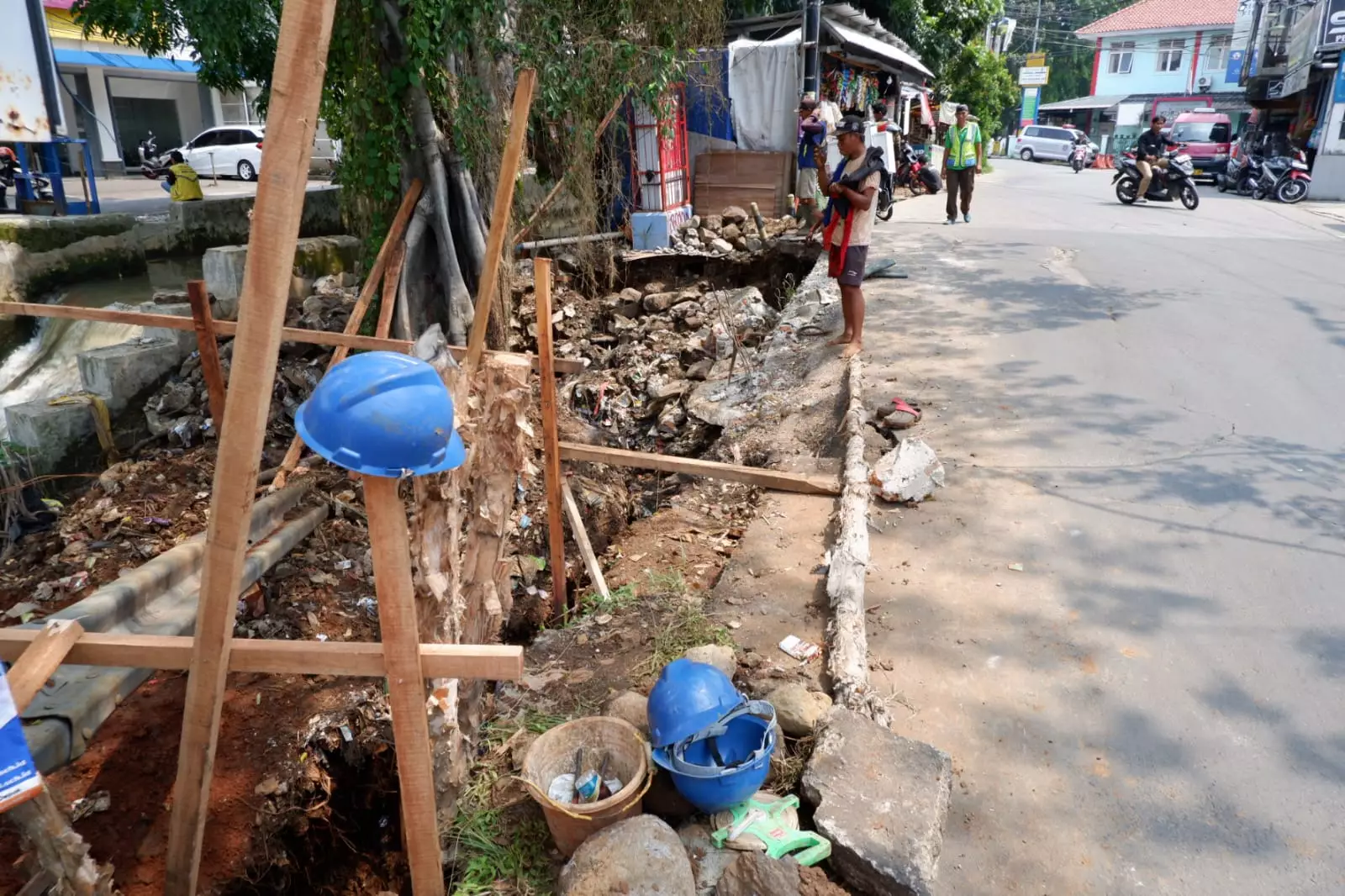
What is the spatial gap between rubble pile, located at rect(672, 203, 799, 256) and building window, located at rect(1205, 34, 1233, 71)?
3842 centimetres

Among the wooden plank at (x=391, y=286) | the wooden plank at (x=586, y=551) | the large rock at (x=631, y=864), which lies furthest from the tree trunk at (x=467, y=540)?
the wooden plank at (x=391, y=286)

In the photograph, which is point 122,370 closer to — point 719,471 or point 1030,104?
point 719,471

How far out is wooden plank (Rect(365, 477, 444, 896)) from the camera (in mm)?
1898

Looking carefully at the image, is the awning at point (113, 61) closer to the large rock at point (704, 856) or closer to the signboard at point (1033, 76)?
the large rock at point (704, 856)

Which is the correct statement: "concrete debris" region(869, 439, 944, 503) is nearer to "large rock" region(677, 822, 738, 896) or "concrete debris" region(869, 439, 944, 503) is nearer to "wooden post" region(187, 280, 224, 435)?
"large rock" region(677, 822, 738, 896)

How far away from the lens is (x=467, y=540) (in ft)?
9.97

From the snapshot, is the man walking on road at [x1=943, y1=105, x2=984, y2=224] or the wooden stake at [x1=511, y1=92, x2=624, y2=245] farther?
the man walking on road at [x1=943, y1=105, x2=984, y2=224]

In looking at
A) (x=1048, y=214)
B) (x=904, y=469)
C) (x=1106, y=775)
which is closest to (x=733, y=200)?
(x=1048, y=214)

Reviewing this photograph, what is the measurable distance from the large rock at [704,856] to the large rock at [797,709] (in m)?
0.47

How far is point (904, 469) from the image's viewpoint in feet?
14.7

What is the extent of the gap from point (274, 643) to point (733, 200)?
11.7m

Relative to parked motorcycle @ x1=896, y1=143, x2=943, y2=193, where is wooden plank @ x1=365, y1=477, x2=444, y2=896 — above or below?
below

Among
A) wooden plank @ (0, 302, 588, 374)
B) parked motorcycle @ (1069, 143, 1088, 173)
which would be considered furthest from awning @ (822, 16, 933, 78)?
parked motorcycle @ (1069, 143, 1088, 173)

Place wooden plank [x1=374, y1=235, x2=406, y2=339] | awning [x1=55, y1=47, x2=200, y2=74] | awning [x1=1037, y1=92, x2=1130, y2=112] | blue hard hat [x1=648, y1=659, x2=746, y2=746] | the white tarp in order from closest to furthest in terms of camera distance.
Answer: blue hard hat [x1=648, y1=659, x2=746, y2=746] → wooden plank [x1=374, y1=235, x2=406, y2=339] → the white tarp → awning [x1=55, y1=47, x2=200, y2=74] → awning [x1=1037, y1=92, x2=1130, y2=112]
